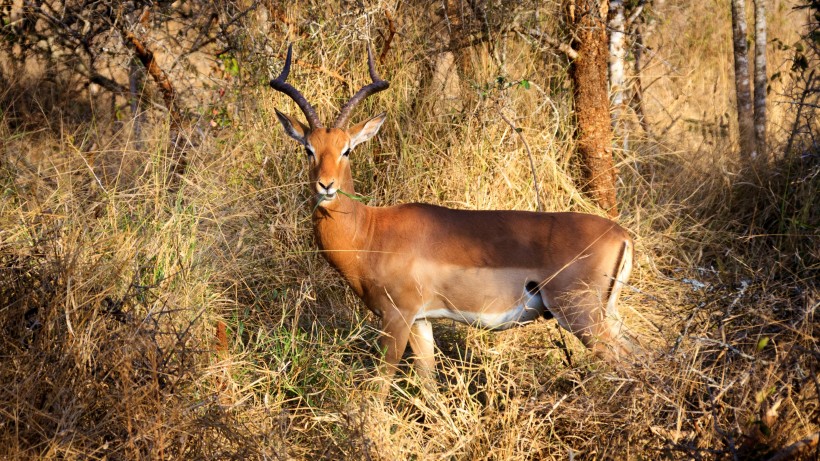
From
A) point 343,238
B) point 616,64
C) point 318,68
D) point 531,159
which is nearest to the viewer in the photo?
point 343,238

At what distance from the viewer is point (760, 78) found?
7.17 metres

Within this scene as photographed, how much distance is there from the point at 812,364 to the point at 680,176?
393 cm

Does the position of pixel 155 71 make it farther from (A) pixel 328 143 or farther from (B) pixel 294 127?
(A) pixel 328 143

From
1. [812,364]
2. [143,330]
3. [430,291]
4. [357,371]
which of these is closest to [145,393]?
[143,330]

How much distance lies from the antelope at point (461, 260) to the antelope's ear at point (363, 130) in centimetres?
11

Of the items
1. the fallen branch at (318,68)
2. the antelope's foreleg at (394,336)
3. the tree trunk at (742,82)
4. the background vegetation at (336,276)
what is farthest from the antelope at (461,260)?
the tree trunk at (742,82)

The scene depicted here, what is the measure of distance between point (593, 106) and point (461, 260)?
7.15 feet

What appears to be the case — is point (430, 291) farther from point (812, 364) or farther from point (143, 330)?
point (812, 364)

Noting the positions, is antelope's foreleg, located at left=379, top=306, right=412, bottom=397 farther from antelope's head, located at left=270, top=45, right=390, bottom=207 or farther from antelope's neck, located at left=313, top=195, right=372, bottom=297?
antelope's head, located at left=270, top=45, right=390, bottom=207

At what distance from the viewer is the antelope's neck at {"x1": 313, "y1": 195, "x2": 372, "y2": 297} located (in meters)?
4.85

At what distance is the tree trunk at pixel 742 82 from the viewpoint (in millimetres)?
7227

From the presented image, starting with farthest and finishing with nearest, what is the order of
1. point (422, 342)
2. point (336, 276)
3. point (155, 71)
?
point (155, 71) < point (336, 276) < point (422, 342)

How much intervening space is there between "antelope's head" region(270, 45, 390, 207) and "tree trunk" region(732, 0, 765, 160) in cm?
358

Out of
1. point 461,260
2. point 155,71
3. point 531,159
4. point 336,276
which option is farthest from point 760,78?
point 155,71
